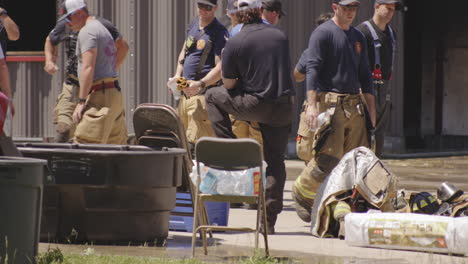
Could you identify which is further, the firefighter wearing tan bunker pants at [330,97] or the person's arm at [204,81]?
the person's arm at [204,81]

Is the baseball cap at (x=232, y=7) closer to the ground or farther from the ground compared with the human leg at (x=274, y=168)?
farther from the ground

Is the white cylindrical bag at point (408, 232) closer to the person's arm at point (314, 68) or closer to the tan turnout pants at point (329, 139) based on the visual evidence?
the tan turnout pants at point (329, 139)

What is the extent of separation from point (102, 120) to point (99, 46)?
0.67 m

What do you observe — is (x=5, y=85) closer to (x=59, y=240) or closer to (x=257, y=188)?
(x=59, y=240)

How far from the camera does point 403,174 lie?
14.7m

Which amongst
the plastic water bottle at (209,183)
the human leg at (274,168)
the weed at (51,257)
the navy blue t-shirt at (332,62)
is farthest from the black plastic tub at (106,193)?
the navy blue t-shirt at (332,62)

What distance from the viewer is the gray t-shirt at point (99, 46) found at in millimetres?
9977

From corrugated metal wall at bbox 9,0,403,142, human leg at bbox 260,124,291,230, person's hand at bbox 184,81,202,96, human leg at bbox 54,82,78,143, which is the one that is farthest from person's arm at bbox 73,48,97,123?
corrugated metal wall at bbox 9,0,403,142

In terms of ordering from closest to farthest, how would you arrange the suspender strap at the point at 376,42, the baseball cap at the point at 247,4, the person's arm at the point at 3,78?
the person's arm at the point at 3,78, the baseball cap at the point at 247,4, the suspender strap at the point at 376,42

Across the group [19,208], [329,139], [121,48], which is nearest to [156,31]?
[121,48]

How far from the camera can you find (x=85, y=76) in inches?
392

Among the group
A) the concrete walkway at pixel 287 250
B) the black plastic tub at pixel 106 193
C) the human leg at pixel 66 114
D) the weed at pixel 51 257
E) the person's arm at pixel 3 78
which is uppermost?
the person's arm at pixel 3 78

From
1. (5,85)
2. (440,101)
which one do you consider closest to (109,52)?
(5,85)

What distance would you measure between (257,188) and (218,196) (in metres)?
0.28
